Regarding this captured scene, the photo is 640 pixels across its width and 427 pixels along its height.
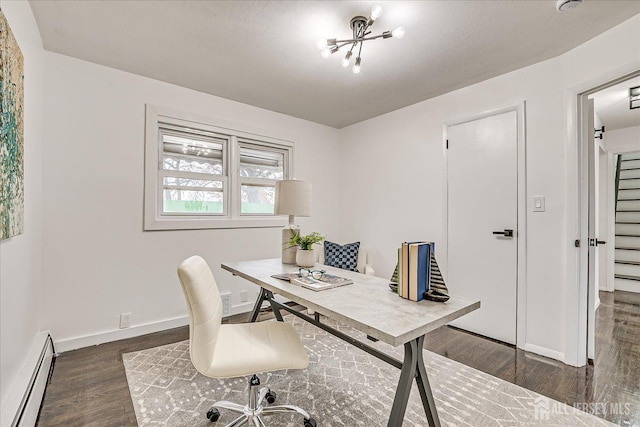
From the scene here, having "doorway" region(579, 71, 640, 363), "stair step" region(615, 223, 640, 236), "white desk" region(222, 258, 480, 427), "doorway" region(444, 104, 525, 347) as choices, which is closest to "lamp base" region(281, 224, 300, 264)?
"white desk" region(222, 258, 480, 427)

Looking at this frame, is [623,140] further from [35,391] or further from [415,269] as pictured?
[35,391]

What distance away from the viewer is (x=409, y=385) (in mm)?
1113

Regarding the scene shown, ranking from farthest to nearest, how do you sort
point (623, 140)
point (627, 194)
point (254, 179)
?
point (627, 194)
point (623, 140)
point (254, 179)

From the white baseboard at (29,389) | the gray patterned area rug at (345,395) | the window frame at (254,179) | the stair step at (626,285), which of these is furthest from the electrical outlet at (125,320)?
the stair step at (626,285)

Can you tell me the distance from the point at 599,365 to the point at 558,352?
256 mm

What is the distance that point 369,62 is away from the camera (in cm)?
238

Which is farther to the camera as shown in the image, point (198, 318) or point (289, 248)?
point (289, 248)

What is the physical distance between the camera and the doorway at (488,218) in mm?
2500

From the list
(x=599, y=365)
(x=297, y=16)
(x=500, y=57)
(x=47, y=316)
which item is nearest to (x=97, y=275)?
(x=47, y=316)

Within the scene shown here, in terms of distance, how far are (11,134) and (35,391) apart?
141cm

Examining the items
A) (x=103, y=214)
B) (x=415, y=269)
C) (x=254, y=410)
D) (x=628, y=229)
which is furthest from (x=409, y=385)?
(x=628, y=229)

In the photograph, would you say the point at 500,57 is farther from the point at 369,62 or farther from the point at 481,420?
the point at 481,420

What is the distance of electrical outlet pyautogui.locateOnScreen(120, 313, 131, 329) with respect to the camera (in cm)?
255

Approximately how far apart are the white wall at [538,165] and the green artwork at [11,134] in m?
3.20
